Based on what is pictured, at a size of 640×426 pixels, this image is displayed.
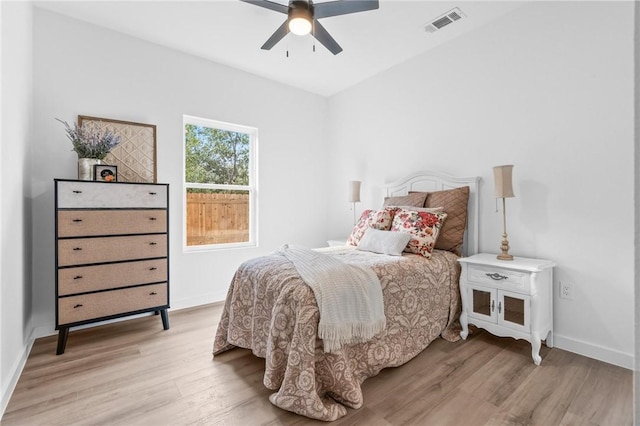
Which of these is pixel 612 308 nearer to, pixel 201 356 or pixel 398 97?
pixel 398 97

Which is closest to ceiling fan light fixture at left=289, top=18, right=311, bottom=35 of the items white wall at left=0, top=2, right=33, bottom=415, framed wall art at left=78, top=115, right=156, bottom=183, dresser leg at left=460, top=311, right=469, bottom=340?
white wall at left=0, top=2, right=33, bottom=415

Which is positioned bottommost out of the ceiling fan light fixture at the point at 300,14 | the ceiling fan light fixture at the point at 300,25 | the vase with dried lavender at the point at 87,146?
the vase with dried lavender at the point at 87,146

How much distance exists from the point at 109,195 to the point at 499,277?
3.17m

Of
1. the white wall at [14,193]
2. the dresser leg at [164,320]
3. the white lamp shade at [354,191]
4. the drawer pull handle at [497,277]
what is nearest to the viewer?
→ the white wall at [14,193]

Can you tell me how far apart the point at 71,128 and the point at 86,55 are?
705 millimetres

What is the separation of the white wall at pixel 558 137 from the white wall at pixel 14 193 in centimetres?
339

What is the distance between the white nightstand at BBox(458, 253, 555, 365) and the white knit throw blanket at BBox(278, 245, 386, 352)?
1.00m

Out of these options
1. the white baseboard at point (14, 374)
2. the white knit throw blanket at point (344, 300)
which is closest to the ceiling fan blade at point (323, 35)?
the white knit throw blanket at point (344, 300)

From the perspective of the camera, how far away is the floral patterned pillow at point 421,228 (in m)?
2.49

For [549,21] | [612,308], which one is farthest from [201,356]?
[549,21]

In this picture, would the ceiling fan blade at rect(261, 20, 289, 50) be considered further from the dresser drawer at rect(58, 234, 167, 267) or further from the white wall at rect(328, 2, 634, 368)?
the dresser drawer at rect(58, 234, 167, 267)

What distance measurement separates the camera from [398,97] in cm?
354

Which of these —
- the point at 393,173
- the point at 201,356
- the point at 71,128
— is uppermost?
the point at 71,128

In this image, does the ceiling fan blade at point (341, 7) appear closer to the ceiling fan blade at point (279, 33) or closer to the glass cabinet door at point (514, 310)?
the ceiling fan blade at point (279, 33)
